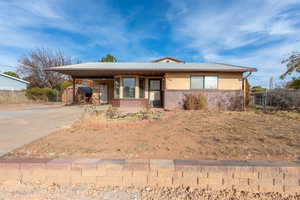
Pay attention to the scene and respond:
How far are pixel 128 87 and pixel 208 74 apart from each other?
5.98 m

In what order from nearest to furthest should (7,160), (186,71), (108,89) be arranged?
(7,160) < (186,71) < (108,89)

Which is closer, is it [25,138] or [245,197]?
[245,197]

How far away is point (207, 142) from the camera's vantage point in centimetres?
296

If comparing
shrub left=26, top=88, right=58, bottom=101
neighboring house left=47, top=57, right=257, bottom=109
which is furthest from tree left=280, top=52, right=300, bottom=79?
shrub left=26, top=88, right=58, bottom=101

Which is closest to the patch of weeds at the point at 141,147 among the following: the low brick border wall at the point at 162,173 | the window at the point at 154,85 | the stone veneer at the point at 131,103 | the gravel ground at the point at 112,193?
the low brick border wall at the point at 162,173

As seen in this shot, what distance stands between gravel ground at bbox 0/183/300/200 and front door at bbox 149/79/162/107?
9459 millimetres

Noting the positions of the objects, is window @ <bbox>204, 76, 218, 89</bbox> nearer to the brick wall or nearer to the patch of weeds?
the brick wall

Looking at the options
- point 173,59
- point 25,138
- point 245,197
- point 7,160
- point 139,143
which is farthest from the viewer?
point 173,59

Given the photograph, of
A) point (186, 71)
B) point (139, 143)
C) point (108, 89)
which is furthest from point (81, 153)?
point (108, 89)

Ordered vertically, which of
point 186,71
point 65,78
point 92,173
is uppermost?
point 65,78

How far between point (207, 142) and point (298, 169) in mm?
1372

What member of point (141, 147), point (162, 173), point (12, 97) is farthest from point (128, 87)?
point (12, 97)

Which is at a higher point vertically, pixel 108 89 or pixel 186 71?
pixel 186 71

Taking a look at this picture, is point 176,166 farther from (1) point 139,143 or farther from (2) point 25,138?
(2) point 25,138
